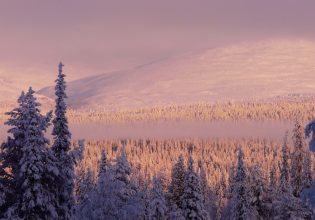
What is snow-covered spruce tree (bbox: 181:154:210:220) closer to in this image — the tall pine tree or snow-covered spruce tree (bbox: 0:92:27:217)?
the tall pine tree

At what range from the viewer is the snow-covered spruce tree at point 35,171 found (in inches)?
890

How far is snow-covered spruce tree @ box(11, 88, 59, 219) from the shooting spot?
22594mm

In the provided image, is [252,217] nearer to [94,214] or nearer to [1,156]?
[94,214]

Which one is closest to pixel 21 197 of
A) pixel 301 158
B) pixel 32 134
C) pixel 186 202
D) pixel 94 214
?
pixel 32 134

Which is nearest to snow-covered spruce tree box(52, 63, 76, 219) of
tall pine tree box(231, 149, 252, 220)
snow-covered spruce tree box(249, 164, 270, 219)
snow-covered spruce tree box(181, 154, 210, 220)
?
snow-covered spruce tree box(181, 154, 210, 220)

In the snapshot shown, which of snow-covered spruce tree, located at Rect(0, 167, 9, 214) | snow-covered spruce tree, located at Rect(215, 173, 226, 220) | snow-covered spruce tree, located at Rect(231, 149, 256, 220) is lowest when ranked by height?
snow-covered spruce tree, located at Rect(215, 173, 226, 220)

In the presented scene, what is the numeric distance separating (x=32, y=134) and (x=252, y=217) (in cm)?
2920

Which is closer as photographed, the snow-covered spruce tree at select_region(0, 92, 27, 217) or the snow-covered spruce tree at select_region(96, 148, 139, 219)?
the snow-covered spruce tree at select_region(0, 92, 27, 217)

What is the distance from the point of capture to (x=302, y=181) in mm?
57750

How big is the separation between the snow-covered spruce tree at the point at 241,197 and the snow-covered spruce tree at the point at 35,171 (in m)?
25.8

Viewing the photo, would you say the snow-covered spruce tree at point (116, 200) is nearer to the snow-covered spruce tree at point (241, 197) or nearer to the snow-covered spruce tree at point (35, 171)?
the snow-covered spruce tree at point (35, 171)

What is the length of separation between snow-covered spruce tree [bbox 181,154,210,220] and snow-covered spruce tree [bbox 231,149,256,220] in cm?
752

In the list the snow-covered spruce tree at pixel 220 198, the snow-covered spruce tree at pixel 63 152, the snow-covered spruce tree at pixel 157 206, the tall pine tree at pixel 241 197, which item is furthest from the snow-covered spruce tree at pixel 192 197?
the snow-covered spruce tree at pixel 220 198

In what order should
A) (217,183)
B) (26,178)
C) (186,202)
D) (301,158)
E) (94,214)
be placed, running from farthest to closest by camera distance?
(217,183)
(301,158)
(186,202)
(94,214)
(26,178)
